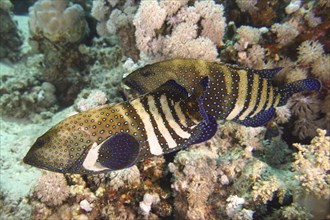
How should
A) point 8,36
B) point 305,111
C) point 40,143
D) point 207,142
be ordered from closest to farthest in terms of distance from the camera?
1. point 40,143
2. point 207,142
3. point 305,111
4. point 8,36

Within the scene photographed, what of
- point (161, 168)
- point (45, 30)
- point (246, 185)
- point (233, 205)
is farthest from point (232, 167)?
point (45, 30)

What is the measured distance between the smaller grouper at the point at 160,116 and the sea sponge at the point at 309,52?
1173 millimetres

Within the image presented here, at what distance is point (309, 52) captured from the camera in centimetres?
468

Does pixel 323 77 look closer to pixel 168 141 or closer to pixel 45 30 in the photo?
pixel 168 141

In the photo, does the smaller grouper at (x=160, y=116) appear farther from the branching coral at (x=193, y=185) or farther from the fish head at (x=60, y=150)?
the branching coral at (x=193, y=185)

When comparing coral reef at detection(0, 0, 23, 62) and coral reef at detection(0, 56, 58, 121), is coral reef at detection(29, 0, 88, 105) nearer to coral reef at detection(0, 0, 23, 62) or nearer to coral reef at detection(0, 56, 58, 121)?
coral reef at detection(0, 56, 58, 121)

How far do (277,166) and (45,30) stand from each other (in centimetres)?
666

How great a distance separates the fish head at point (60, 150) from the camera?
110 inches

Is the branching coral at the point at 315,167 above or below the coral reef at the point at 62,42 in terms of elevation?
above

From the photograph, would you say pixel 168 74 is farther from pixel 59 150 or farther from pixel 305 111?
pixel 305 111

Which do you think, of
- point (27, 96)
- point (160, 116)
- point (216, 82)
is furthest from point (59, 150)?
point (27, 96)

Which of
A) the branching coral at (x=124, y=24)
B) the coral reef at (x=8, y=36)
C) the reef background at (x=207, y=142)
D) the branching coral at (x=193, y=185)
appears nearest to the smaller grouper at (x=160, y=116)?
the branching coral at (x=193, y=185)

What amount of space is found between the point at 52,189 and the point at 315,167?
3.30 metres

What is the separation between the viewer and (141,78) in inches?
133
